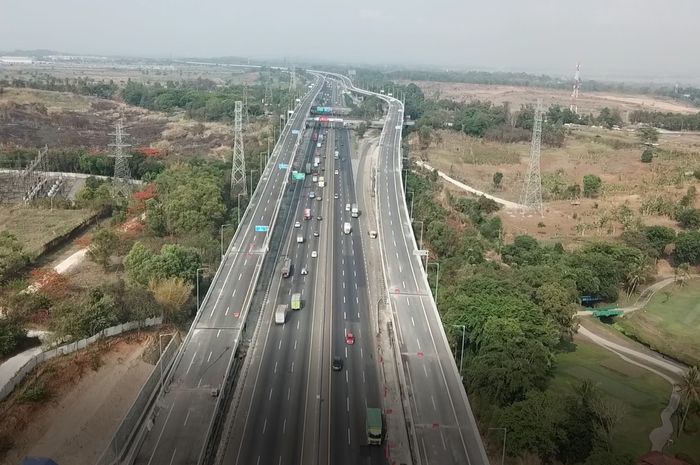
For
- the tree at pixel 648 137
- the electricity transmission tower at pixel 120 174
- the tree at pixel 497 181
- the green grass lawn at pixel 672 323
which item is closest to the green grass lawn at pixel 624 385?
the green grass lawn at pixel 672 323

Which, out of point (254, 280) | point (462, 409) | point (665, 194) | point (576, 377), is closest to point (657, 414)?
point (576, 377)

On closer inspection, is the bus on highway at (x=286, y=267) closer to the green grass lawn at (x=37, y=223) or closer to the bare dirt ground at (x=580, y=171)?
the green grass lawn at (x=37, y=223)

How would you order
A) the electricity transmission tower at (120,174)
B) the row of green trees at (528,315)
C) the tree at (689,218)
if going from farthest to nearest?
the electricity transmission tower at (120,174) → the tree at (689,218) → the row of green trees at (528,315)

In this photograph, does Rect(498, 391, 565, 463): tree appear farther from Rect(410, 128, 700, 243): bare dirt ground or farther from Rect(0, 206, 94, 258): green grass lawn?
Rect(0, 206, 94, 258): green grass lawn

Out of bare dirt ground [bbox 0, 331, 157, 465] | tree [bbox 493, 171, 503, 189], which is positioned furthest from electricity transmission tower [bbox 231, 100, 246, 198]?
tree [bbox 493, 171, 503, 189]

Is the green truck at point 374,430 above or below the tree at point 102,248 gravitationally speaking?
below

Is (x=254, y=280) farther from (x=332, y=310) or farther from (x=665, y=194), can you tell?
(x=665, y=194)

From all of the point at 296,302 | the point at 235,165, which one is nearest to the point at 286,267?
the point at 296,302
